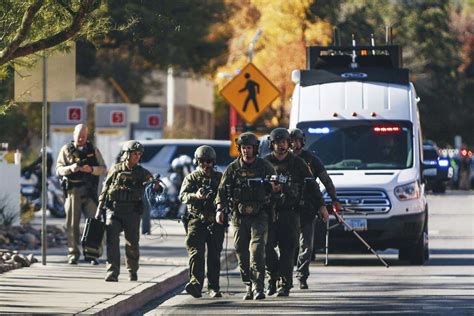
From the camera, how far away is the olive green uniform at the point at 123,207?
18.2m

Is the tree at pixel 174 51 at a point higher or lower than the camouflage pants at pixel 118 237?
higher

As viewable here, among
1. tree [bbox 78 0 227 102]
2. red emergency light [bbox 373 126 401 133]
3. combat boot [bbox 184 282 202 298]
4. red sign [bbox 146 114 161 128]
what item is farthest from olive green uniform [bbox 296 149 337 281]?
red sign [bbox 146 114 161 128]

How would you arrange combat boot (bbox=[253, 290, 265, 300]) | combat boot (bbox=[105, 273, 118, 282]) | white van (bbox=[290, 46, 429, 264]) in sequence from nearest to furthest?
combat boot (bbox=[253, 290, 265, 300]), combat boot (bbox=[105, 273, 118, 282]), white van (bbox=[290, 46, 429, 264])

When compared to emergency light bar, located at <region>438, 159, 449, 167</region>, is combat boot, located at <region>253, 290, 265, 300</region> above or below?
below

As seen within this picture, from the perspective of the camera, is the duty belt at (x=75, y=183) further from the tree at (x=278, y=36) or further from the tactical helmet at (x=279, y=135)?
the tree at (x=278, y=36)

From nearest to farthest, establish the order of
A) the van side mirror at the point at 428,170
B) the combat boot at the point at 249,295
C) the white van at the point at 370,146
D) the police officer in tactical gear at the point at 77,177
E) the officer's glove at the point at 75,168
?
the combat boot at the point at 249,295 → the officer's glove at the point at 75,168 → the police officer in tactical gear at the point at 77,177 → the white van at the point at 370,146 → the van side mirror at the point at 428,170

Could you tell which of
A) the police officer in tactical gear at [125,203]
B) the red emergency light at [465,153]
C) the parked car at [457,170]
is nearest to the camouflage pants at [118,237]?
the police officer in tactical gear at [125,203]

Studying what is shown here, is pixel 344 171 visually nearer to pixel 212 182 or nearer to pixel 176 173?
pixel 212 182

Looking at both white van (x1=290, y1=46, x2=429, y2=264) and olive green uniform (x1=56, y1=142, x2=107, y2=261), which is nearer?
olive green uniform (x1=56, y1=142, x2=107, y2=261)

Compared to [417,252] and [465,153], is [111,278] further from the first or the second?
[465,153]

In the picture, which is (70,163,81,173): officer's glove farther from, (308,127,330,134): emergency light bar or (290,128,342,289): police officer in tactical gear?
(308,127,330,134): emergency light bar

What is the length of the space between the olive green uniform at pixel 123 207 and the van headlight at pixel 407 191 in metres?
5.23

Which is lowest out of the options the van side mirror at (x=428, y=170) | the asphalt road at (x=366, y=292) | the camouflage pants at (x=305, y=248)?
the asphalt road at (x=366, y=292)

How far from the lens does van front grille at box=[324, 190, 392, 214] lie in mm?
22172
